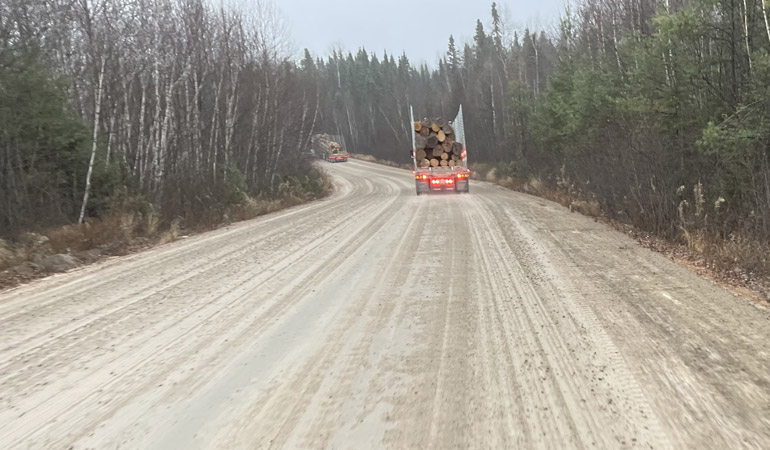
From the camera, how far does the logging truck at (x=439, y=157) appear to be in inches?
837

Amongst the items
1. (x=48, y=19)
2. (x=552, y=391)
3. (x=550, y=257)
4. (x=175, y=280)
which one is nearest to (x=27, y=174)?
(x=48, y=19)

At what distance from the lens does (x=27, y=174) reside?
34.9 feet

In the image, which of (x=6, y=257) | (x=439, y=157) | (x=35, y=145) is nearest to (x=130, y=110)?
(x=35, y=145)

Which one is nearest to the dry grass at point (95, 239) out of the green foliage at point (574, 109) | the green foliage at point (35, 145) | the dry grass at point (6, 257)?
the dry grass at point (6, 257)

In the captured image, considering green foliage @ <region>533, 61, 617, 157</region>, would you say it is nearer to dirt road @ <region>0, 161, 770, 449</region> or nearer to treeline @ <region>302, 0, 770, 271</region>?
treeline @ <region>302, 0, 770, 271</region>

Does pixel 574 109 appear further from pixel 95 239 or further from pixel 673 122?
pixel 95 239

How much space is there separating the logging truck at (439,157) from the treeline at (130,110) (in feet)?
21.3

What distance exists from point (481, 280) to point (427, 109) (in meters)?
55.5

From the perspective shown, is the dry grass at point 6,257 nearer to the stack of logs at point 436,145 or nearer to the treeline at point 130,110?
the treeline at point 130,110

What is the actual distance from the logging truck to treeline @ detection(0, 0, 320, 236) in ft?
21.3

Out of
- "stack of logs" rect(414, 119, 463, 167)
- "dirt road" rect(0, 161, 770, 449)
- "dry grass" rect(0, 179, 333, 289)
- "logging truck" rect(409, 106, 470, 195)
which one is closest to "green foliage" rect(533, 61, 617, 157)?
"logging truck" rect(409, 106, 470, 195)

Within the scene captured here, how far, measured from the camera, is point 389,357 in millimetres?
3939

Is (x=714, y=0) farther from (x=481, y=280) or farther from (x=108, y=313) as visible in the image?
(x=108, y=313)

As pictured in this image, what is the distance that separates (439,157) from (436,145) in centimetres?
62
